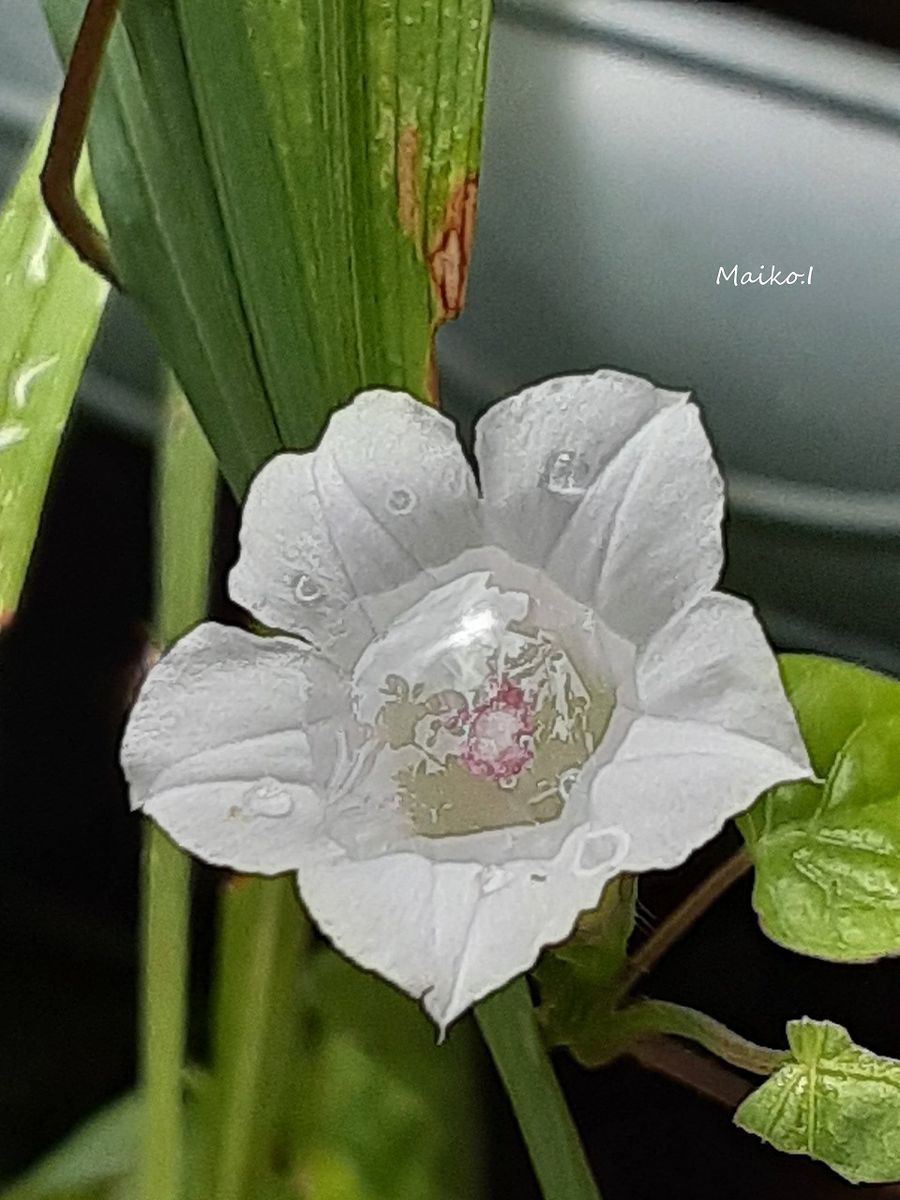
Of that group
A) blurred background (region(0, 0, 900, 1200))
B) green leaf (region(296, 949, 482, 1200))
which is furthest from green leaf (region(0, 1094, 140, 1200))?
blurred background (region(0, 0, 900, 1200))

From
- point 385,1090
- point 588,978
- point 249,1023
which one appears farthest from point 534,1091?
point 385,1090

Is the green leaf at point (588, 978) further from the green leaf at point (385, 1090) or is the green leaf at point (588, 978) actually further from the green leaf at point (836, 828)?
the green leaf at point (385, 1090)

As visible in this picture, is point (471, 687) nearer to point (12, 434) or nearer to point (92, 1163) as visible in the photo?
point (12, 434)

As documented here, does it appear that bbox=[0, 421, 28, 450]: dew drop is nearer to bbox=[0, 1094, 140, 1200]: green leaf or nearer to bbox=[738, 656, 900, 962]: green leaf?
bbox=[738, 656, 900, 962]: green leaf

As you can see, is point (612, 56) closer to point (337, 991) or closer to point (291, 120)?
point (291, 120)

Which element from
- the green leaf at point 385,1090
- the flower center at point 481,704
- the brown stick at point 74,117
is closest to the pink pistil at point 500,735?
the flower center at point 481,704

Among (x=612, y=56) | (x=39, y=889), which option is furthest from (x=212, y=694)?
(x=39, y=889)
